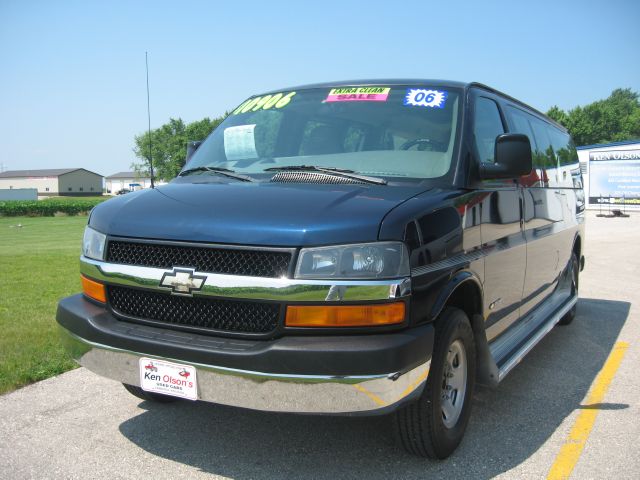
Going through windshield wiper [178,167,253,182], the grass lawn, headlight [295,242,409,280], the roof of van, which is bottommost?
the grass lawn

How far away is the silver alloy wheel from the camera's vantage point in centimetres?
331

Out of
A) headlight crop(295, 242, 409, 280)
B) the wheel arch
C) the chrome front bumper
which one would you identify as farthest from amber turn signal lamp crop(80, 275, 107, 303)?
the wheel arch

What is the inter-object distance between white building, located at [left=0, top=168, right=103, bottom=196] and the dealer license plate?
140 metres

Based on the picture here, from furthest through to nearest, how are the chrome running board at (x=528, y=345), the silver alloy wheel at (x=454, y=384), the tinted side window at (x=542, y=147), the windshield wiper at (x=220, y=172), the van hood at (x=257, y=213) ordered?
the tinted side window at (x=542, y=147) < the chrome running board at (x=528, y=345) < the windshield wiper at (x=220, y=172) < the silver alloy wheel at (x=454, y=384) < the van hood at (x=257, y=213)

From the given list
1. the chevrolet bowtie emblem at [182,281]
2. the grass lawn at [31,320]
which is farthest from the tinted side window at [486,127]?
the grass lawn at [31,320]

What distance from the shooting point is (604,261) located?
1291 centimetres

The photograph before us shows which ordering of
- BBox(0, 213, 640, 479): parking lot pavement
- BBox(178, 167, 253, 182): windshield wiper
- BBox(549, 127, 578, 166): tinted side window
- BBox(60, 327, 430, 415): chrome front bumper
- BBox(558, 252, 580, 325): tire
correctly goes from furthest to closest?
BBox(558, 252, 580, 325): tire
BBox(549, 127, 578, 166): tinted side window
BBox(178, 167, 253, 182): windshield wiper
BBox(0, 213, 640, 479): parking lot pavement
BBox(60, 327, 430, 415): chrome front bumper

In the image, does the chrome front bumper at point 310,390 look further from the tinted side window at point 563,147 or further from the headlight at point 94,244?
the tinted side window at point 563,147

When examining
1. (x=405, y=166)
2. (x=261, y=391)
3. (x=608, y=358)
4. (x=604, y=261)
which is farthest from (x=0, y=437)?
(x=604, y=261)

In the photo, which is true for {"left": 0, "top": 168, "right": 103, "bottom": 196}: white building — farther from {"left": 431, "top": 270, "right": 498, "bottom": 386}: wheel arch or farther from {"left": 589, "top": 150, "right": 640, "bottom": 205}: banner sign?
{"left": 431, "top": 270, "right": 498, "bottom": 386}: wheel arch

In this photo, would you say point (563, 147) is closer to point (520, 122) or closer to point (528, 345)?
point (520, 122)

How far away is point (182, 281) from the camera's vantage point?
2.85 m

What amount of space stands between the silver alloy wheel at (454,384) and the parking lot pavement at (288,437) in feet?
0.75

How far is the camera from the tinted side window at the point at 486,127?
3885 millimetres
